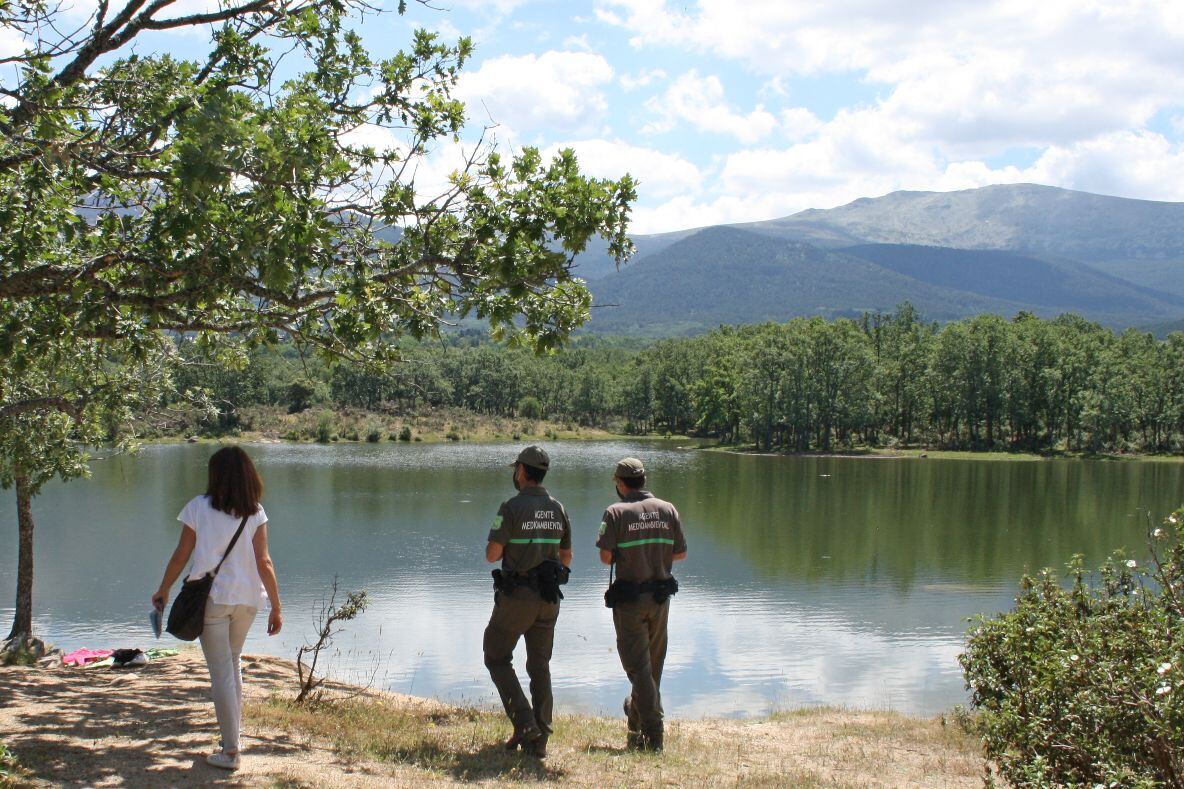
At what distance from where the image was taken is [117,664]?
10.7 meters

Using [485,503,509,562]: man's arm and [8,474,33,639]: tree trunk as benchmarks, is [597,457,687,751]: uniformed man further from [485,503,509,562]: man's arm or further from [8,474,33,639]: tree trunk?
[8,474,33,639]: tree trunk

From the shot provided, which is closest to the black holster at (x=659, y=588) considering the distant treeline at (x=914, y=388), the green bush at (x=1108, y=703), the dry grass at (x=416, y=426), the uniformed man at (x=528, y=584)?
the uniformed man at (x=528, y=584)

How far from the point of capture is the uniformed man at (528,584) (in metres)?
6.54

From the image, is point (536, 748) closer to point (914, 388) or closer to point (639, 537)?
point (639, 537)

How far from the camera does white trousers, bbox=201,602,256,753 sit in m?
5.47

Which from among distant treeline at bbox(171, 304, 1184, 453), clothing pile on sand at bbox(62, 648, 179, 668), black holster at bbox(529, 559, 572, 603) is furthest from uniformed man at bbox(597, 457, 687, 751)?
distant treeline at bbox(171, 304, 1184, 453)

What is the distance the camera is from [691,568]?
24.1m

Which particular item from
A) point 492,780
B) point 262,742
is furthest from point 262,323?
point 492,780

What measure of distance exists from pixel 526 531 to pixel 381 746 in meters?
1.94

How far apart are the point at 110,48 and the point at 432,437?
286 ft

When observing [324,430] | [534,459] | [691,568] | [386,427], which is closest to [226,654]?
[534,459]

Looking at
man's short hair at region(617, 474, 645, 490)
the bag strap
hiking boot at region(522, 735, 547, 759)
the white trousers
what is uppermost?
man's short hair at region(617, 474, 645, 490)

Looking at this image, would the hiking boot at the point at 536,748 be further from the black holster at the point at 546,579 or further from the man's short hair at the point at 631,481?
the man's short hair at the point at 631,481

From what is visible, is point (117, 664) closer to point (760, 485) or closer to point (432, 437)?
point (760, 485)
